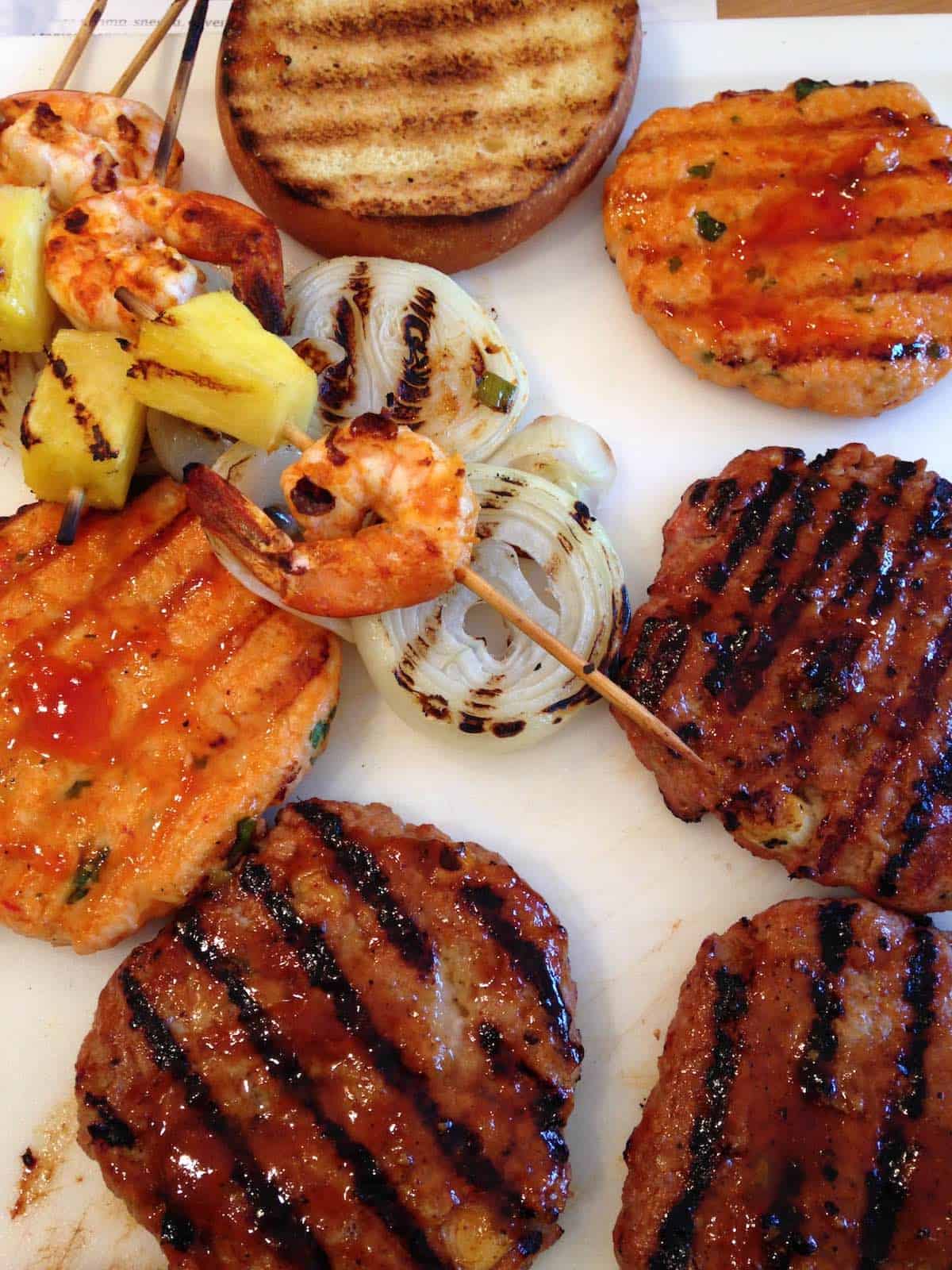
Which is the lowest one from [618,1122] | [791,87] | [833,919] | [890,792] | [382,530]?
[618,1122]

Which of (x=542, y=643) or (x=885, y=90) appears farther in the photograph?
(x=885, y=90)

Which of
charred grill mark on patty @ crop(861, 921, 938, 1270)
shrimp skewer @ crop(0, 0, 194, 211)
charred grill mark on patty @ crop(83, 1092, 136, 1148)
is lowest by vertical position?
charred grill mark on patty @ crop(83, 1092, 136, 1148)

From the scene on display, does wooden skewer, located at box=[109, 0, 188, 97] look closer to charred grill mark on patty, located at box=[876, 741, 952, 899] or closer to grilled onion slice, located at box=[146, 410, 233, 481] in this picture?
grilled onion slice, located at box=[146, 410, 233, 481]

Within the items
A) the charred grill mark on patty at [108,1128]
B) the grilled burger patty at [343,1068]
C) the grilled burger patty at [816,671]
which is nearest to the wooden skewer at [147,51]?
the grilled burger patty at [816,671]

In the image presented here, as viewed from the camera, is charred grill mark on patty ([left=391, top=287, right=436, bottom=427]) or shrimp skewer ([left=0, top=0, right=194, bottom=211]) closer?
shrimp skewer ([left=0, top=0, right=194, bottom=211])

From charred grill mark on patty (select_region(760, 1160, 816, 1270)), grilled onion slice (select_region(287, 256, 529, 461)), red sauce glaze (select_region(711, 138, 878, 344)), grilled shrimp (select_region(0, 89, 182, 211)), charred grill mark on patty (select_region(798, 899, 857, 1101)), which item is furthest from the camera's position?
red sauce glaze (select_region(711, 138, 878, 344))

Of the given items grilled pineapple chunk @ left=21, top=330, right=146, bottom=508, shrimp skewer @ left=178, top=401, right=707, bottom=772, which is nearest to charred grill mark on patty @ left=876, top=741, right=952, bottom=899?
shrimp skewer @ left=178, top=401, right=707, bottom=772

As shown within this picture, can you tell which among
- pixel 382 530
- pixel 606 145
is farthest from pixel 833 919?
pixel 606 145

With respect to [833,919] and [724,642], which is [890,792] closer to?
[833,919]
